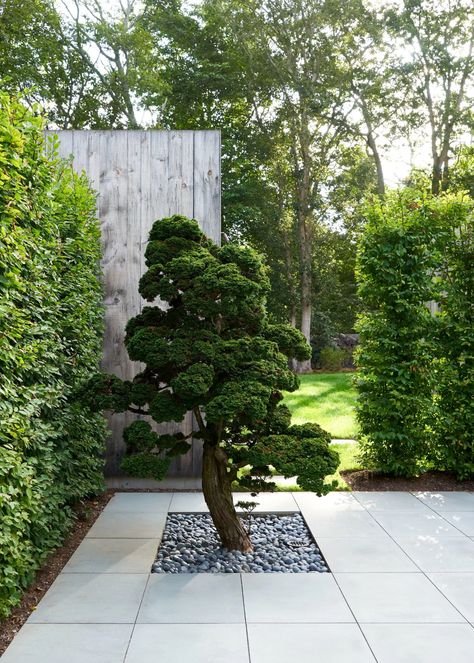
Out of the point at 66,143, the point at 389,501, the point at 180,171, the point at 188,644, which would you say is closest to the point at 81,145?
the point at 66,143

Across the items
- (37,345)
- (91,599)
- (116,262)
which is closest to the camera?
(37,345)

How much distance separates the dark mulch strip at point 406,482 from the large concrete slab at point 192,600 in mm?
2539

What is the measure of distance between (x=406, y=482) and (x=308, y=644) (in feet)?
11.1

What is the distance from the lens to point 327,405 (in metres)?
10.2

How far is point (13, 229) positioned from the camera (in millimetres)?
2787

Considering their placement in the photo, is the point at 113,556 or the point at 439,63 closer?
the point at 113,556

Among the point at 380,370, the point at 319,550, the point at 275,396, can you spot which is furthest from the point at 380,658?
the point at 380,370

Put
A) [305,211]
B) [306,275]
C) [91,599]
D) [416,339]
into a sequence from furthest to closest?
1. [305,211]
2. [306,275]
3. [416,339]
4. [91,599]

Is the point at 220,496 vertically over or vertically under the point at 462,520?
over

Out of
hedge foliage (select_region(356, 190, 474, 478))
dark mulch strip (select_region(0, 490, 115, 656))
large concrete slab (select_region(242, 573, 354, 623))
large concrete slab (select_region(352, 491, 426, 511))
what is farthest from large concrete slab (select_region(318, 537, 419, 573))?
hedge foliage (select_region(356, 190, 474, 478))

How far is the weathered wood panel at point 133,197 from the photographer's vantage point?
19.1 feet

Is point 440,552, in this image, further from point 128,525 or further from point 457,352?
point 457,352

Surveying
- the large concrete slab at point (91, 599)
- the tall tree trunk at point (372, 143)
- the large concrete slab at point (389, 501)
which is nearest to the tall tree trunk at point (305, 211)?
the tall tree trunk at point (372, 143)

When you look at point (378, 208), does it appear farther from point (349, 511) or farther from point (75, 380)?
point (75, 380)
